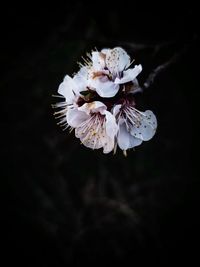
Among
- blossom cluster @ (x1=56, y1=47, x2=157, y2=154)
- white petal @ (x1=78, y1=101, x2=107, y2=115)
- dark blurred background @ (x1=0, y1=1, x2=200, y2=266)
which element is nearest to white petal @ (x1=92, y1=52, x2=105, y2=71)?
blossom cluster @ (x1=56, y1=47, x2=157, y2=154)

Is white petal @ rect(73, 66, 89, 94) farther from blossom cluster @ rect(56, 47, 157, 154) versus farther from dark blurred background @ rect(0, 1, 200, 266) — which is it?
dark blurred background @ rect(0, 1, 200, 266)

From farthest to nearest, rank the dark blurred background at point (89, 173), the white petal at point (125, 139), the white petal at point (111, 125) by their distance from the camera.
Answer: the dark blurred background at point (89, 173) < the white petal at point (125, 139) < the white petal at point (111, 125)

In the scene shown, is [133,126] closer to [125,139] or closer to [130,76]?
[125,139]

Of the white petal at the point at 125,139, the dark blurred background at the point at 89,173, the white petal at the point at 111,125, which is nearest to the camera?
the white petal at the point at 111,125

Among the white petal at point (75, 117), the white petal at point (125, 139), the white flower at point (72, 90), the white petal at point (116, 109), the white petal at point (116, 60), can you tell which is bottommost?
the white petal at point (125, 139)

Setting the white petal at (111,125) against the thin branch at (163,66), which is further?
the thin branch at (163,66)

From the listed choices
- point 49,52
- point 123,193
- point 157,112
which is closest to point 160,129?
point 157,112

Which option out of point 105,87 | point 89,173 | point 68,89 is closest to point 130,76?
point 105,87

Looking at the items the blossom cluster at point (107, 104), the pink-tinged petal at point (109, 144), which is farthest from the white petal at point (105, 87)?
the pink-tinged petal at point (109, 144)

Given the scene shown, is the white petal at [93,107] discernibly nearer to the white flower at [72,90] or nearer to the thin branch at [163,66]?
the white flower at [72,90]
